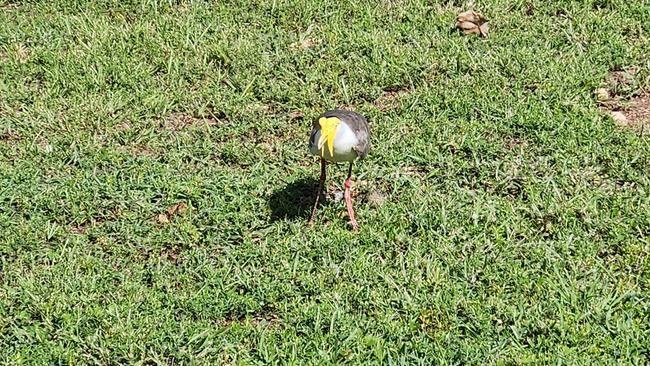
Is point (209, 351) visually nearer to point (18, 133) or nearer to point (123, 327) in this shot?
point (123, 327)

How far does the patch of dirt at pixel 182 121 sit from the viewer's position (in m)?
6.06

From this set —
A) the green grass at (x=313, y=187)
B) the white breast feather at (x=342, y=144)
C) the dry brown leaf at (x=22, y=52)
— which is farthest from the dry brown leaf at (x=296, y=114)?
the dry brown leaf at (x=22, y=52)

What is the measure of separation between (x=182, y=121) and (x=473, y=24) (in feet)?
7.73

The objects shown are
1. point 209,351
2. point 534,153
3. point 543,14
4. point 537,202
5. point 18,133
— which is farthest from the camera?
point 543,14

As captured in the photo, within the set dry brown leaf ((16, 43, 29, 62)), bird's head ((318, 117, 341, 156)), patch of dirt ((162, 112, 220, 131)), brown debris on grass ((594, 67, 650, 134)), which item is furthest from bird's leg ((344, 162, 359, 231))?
dry brown leaf ((16, 43, 29, 62))

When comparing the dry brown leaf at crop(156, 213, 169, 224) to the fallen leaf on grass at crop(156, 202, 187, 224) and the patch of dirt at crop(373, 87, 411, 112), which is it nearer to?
the fallen leaf on grass at crop(156, 202, 187, 224)

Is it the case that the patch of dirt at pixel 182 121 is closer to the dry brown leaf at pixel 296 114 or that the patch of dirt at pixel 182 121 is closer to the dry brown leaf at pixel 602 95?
the dry brown leaf at pixel 296 114

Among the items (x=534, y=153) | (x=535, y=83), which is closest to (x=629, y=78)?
(x=535, y=83)

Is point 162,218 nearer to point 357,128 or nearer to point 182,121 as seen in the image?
point 182,121

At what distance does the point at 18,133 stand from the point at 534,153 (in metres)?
3.42

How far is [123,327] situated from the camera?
4.37 m

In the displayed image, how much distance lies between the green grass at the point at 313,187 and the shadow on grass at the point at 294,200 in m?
0.01

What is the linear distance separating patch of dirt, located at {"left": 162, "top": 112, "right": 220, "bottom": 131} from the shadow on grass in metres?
0.96

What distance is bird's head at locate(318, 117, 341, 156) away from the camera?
4.73 metres
